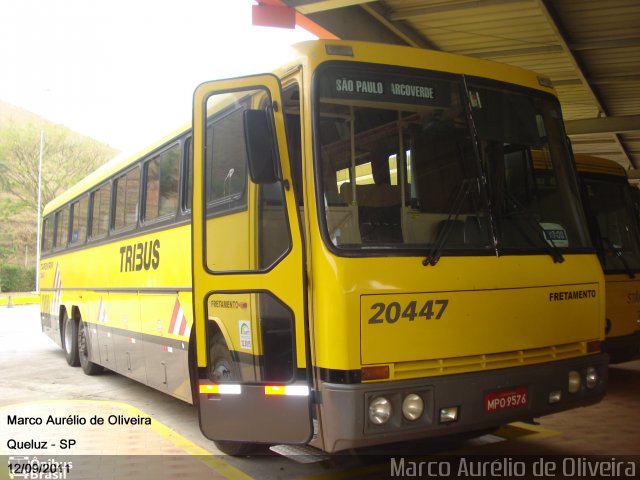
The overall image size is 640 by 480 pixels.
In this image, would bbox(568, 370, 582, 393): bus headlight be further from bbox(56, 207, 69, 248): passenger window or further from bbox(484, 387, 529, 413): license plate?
bbox(56, 207, 69, 248): passenger window

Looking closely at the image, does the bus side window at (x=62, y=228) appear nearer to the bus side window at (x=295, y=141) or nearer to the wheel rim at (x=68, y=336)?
the wheel rim at (x=68, y=336)

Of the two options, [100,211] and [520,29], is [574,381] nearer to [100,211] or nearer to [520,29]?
[520,29]

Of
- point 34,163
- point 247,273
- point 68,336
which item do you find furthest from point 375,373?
point 34,163

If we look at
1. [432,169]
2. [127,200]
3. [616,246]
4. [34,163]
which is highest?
[34,163]

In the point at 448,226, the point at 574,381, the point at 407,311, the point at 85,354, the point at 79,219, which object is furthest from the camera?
the point at 79,219

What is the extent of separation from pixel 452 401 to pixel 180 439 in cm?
346

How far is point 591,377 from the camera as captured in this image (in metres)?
5.09

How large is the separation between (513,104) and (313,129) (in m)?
Answer: 1.67

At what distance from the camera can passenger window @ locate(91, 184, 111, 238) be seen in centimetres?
980

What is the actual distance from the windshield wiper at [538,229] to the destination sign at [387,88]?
0.85 m

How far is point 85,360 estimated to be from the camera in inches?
435

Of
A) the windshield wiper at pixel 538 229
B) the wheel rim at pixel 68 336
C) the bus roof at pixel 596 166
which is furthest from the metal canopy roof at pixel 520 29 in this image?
the wheel rim at pixel 68 336

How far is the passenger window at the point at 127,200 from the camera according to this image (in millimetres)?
8484

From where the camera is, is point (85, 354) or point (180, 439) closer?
point (180, 439)
